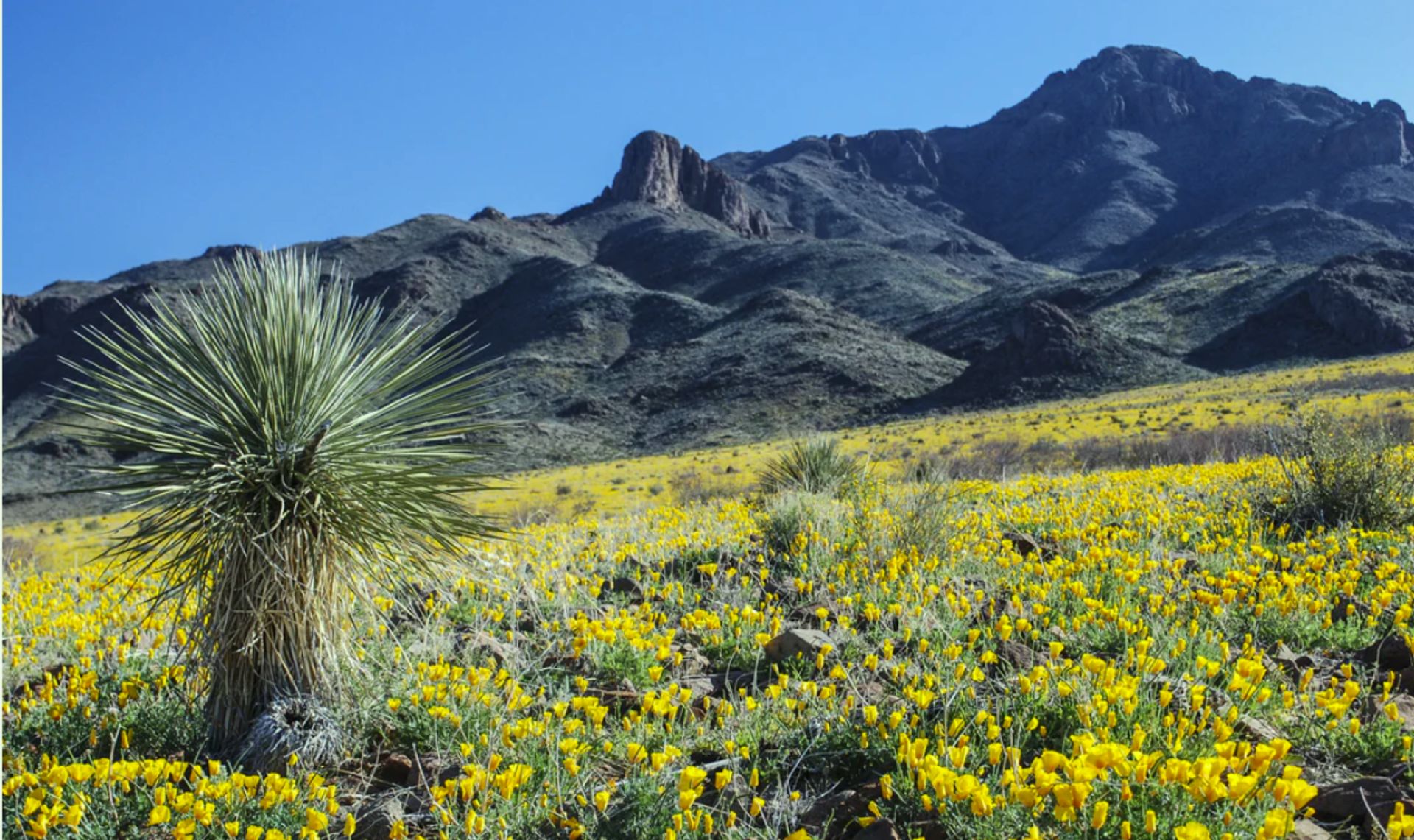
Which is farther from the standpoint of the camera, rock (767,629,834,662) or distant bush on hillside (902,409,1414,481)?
distant bush on hillside (902,409,1414,481)

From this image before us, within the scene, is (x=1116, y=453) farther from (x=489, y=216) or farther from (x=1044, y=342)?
(x=489, y=216)

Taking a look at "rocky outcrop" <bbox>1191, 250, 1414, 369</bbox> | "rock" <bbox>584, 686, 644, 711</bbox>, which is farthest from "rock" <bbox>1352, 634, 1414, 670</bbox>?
"rocky outcrop" <bbox>1191, 250, 1414, 369</bbox>

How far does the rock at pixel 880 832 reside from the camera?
104 inches

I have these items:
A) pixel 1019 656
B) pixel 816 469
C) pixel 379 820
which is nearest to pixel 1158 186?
pixel 816 469

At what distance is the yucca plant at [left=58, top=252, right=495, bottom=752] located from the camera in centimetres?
390

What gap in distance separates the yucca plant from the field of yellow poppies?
0.26m

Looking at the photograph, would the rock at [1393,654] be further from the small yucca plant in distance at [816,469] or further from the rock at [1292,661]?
the small yucca plant in distance at [816,469]

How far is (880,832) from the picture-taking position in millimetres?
2656

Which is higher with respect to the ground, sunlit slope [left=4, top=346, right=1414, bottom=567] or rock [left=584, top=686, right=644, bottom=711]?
rock [left=584, top=686, right=644, bottom=711]

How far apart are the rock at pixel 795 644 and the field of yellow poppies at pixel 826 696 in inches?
1.0

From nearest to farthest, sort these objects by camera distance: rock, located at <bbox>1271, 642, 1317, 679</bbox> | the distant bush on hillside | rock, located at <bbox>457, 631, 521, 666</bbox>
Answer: rock, located at <bbox>1271, 642, 1317, 679</bbox>
rock, located at <bbox>457, 631, 521, 666</bbox>
the distant bush on hillside

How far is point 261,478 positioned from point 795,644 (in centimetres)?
245

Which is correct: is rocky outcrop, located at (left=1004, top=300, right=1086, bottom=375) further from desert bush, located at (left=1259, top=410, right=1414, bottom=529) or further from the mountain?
desert bush, located at (left=1259, top=410, right=1414, bottom=529)

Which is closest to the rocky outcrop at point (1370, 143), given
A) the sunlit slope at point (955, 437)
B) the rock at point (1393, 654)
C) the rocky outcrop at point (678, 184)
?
the rocky outcrop at point (678, 184)
